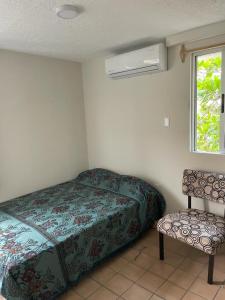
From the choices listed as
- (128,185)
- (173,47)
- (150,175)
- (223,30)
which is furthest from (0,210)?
(223,30)

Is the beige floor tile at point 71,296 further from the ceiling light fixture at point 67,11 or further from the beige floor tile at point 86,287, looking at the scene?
the ceiling light fixture at point 67,11

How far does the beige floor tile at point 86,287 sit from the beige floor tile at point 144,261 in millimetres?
440

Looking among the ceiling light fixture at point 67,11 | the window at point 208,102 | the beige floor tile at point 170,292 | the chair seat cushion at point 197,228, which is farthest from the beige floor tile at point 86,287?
the ceiling light fixture at point 67,11

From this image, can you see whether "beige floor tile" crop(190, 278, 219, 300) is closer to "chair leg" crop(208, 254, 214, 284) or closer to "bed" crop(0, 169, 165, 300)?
"chair leg" crop(208, 254, 214, 284)

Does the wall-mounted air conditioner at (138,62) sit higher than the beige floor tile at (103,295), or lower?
higher

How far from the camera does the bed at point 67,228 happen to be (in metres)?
1.55

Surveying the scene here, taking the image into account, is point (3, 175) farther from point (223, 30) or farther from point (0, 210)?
point (223, 30)

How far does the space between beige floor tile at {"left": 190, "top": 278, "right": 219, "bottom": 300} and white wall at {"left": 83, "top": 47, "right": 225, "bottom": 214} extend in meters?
0.72

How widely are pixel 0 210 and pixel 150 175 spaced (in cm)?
169

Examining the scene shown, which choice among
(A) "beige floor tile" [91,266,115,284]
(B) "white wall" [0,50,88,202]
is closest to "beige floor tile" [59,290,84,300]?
(A) "beige floor tile" [91,266,115,284]

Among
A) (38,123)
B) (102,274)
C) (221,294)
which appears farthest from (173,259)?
(38,123)

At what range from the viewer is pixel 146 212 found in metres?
2.47

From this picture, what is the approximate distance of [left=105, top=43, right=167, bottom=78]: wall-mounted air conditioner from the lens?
7.55ft

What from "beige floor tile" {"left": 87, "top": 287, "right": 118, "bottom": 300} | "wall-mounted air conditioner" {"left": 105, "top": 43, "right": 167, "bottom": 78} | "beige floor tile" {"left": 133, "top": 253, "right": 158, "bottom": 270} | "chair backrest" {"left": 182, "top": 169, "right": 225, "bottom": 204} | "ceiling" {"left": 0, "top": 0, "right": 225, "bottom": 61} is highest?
"ceiling" {"left": 0, "top": 0, "right": 225, "bottom": 61}
